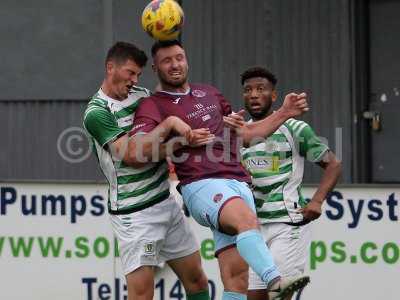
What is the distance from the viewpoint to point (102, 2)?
12.9 metres

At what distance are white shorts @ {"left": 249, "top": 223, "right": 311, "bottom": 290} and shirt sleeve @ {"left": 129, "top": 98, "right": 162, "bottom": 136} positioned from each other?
4.72ft

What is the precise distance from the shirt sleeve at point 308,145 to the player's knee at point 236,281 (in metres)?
1.35

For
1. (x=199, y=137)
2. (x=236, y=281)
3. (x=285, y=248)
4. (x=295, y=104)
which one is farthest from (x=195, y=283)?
(x=295, y=104)

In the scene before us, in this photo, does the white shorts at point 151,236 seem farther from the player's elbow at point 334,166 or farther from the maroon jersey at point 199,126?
the player's elbow at point 334,166

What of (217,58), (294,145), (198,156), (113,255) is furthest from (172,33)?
(217,58)

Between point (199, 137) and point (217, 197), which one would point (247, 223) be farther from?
point (199, 137)

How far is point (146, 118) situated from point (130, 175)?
1.39ft

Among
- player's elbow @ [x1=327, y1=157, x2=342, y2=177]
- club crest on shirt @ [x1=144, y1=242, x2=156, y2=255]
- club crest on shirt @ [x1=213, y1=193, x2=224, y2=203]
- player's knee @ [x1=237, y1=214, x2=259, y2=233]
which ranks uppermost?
player's elbow @ [x1=327, y1=157, x2=342, y2=177]

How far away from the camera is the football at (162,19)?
8.01m

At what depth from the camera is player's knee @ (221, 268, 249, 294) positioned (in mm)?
7770

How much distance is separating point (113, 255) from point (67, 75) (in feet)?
12.0

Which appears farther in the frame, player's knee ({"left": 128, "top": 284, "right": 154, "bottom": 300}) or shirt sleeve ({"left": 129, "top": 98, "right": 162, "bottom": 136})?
player's knee ({"left": 128, "top": 284, "right": 154, "bottom": 300})

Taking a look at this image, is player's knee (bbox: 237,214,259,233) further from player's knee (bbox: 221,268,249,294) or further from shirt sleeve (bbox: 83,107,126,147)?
shirt sleeve (bbox: 83,107,126,147)

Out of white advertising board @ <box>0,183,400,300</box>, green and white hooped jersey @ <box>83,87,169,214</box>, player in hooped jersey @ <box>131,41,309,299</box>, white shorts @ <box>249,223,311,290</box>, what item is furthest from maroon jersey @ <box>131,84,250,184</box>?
white advertising board @ <box>0,183,400,300</box>
